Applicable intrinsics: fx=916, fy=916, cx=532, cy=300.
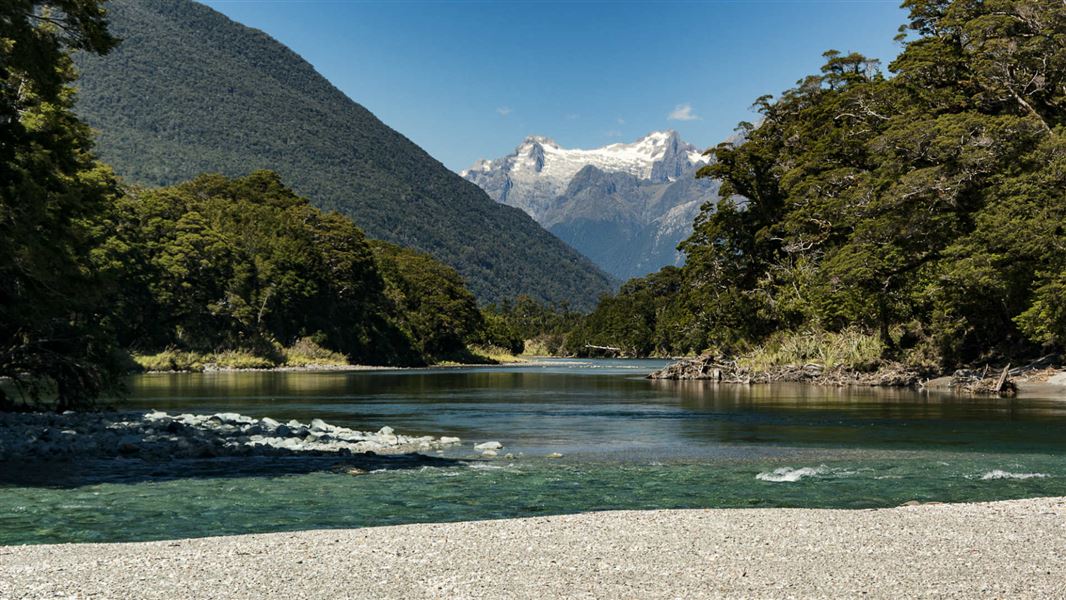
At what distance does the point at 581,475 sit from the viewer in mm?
18000

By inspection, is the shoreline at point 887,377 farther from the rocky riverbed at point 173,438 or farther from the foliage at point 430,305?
the foliage at point 430,305

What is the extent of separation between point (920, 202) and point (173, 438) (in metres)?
38.8

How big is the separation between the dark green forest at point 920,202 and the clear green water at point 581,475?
391 inches

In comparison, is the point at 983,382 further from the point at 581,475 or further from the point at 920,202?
the point at 581,475

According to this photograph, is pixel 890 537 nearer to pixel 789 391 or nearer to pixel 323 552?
pixel 323 552

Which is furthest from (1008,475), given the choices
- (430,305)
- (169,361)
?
(430,305)

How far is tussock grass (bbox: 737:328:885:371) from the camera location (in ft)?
177

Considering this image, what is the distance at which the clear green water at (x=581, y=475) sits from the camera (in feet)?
44.9

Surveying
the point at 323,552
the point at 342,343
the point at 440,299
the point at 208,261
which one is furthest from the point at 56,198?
the point at 440,299

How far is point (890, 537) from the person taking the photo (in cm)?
1089

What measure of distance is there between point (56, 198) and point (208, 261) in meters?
64.0

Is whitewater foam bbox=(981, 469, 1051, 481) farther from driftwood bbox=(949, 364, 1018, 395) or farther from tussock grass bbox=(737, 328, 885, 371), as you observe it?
tussock grass bbox=(737, 328, 885, 371)

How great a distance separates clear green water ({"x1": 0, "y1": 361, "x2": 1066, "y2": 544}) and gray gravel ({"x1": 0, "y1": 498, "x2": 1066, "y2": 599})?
6.89 feet

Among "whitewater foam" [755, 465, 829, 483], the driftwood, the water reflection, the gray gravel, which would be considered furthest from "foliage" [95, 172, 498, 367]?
the gray gravel
